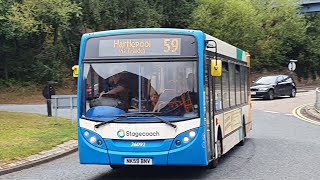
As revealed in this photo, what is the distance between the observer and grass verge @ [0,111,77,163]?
1312 centimetres

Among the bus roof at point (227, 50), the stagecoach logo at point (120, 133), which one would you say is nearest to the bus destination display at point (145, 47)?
the bus roof at point (227, 50)

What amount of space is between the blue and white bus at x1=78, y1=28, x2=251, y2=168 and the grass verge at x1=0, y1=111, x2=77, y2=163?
136 inches

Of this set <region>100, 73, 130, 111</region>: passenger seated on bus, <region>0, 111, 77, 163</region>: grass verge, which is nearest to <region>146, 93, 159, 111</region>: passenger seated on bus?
<region>100, 73, 130, 111</region>: passenger seated on bus

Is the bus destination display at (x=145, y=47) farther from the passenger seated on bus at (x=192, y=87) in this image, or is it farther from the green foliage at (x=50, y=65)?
the green foliage at (x=50, y=65)

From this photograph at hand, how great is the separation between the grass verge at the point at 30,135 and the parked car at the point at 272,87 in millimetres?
17832

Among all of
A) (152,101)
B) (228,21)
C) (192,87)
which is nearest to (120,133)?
(152,101)

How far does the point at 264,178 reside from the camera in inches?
387

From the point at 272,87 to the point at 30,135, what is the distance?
22.7 metres

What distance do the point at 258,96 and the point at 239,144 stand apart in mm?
21094

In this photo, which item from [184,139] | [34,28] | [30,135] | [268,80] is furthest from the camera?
[34,28]

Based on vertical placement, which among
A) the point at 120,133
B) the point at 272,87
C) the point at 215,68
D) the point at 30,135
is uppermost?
the point at 215,68

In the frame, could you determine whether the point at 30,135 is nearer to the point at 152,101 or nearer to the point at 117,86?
the point at 117,86

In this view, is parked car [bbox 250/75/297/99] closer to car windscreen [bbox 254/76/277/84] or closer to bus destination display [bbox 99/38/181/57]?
car windscreen [bbox 254/76/277/84]

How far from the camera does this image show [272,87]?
35812 millimetres
